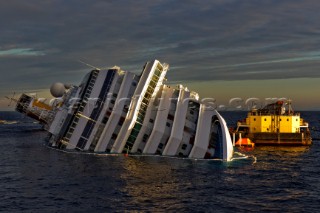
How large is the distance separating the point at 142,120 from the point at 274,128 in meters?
39.9

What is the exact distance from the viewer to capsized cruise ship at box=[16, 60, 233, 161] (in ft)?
Answer: 185

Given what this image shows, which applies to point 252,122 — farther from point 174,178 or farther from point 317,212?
point 317,212

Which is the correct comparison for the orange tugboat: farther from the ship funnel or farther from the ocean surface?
the ship funnel

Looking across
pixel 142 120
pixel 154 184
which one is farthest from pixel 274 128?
pixel 154 184

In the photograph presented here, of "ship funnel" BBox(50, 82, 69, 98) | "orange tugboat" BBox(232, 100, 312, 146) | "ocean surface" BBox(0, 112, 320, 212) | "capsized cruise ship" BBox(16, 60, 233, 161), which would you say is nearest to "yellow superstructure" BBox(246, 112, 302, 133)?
"orange tugboat" BBox(232, 100, 312, 146)

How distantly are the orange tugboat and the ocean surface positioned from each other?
66.6 ft

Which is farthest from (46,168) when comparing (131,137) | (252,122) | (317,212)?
(252,122)

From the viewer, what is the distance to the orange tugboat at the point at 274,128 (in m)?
83.6

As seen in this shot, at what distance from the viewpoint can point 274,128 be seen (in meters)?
86.7

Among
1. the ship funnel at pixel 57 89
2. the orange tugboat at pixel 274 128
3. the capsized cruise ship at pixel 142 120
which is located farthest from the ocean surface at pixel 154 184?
the ship funnel at pixel 57 89

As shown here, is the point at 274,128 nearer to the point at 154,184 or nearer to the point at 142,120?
the point at 142,120

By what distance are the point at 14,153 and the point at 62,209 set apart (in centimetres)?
4072

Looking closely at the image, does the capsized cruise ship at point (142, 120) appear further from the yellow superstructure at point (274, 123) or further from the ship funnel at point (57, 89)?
the ship funnel at point (57, 89)

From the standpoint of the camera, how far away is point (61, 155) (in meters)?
62.1
